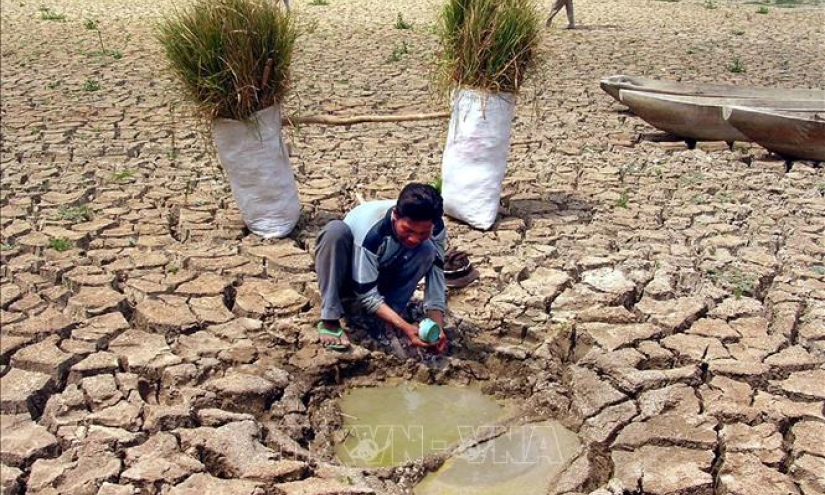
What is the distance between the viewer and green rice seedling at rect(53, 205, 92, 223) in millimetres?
4555

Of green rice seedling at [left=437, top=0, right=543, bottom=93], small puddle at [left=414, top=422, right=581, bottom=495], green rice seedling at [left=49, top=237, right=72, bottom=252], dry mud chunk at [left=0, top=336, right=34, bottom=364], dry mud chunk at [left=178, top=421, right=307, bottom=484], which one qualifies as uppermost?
green rice seedling at [left=437, top=0, right=543, bottom=93]

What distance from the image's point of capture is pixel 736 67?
383 inches

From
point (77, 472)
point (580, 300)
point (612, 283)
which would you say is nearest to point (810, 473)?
point (580, 300)

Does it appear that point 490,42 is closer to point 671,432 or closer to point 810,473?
point 671,432

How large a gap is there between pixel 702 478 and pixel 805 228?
8.63 feet

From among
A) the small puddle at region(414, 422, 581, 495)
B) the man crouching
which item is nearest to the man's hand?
the man crouching

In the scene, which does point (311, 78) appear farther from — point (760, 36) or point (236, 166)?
point (760, 36)

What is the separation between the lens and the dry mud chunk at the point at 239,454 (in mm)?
2719

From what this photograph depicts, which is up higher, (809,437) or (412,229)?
(412,229)

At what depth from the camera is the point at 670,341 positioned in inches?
144

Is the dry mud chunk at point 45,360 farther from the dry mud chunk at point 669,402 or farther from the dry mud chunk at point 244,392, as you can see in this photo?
the dry mud chunk at point 669,402

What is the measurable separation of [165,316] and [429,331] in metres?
1.14

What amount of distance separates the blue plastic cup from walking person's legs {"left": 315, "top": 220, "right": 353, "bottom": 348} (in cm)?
35

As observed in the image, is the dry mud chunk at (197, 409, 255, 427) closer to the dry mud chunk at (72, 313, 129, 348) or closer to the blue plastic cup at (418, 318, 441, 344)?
the dry mud chunk at (72, 313, 129, 348)
